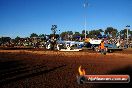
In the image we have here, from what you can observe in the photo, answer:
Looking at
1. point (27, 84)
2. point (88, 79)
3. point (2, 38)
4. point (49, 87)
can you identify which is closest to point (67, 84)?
point (49, 87)

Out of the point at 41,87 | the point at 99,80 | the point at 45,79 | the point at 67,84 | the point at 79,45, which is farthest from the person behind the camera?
the point at 79,45

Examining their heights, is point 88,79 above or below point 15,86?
above

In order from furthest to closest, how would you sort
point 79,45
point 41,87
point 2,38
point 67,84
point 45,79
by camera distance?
point 2,38 → point 79,45 → point 45,79 → point 67,84 → point 41,87

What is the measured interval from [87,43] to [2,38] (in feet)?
215

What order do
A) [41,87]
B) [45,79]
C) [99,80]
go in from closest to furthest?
[99,80], [41,87], [45,79]

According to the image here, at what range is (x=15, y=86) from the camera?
1149cm

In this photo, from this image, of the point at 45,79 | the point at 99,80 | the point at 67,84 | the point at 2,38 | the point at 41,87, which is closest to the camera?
the point at 99,80

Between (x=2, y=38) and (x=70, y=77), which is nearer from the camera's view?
(x=70, y=77)

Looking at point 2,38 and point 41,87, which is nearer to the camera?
point 41,87

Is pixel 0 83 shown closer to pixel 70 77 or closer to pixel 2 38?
pixel 70 77

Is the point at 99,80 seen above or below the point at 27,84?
above

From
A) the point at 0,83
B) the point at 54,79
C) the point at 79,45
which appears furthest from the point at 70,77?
the point at 79,45

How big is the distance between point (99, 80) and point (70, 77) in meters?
8.42

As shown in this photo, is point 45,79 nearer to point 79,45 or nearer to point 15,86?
point 15,86
